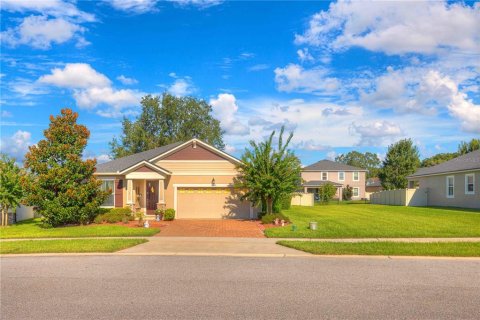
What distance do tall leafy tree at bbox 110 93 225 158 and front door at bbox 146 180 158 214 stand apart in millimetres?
33469

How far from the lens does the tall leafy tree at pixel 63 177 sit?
22.6m

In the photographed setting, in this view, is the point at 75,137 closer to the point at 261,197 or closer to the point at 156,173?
the point at 156,173

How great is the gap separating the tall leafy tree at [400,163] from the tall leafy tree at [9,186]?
142 feet

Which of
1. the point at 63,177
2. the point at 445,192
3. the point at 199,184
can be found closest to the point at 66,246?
the point at 63,177

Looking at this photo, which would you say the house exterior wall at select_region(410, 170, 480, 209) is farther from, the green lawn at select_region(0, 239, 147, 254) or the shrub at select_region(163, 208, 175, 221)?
the green lawn at select_region(0, 239, 147, 254)

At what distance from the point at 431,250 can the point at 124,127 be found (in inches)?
2254

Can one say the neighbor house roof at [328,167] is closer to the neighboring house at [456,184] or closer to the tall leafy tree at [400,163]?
the tall leafy tree at [400,163]

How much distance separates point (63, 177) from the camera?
22.8 meters

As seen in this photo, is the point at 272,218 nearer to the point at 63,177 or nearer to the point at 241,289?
the point at 63,177

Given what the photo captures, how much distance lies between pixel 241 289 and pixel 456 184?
3110 cm

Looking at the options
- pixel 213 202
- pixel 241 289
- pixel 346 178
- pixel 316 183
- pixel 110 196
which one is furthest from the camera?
pixel 346 178

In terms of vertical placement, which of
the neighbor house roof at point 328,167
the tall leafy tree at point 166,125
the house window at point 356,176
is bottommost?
the house window at point 356,176

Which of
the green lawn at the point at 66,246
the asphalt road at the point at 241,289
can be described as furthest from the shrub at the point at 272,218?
the asphalt road at the point at 241,289

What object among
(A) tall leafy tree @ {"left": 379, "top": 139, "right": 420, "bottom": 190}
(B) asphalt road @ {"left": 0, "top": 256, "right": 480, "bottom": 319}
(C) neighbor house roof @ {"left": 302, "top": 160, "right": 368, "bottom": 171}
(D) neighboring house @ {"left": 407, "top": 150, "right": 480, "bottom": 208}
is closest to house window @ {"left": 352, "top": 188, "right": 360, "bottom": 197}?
(C) neighbor house roof @ {"left": 302, "top": 160, "right": 368, "bottom": 171}
